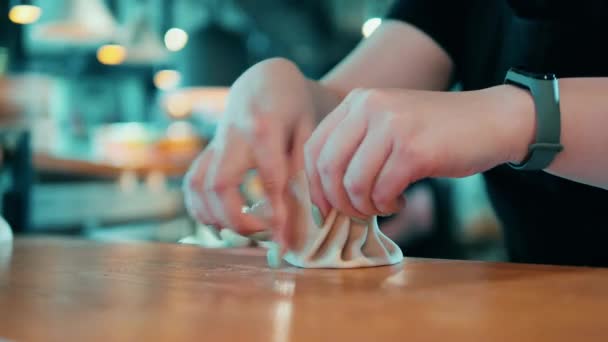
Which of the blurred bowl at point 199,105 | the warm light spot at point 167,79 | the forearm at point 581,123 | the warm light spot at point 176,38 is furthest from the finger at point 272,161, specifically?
the warm light spot at point 167,79

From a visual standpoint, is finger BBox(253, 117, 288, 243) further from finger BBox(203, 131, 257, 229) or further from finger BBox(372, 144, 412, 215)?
finger BBox(372, 144, 412, 215)

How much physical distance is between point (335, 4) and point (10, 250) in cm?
419

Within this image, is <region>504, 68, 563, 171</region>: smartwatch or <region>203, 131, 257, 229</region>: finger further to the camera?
<region>203, 131, 257, 229</region>: finger

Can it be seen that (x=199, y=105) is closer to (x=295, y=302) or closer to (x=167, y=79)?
(x=167, y=79)

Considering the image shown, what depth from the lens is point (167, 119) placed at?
7.03m

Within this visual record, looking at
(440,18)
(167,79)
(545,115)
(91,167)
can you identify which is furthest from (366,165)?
(167,79)

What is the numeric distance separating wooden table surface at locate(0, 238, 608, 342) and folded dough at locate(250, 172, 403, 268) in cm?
2

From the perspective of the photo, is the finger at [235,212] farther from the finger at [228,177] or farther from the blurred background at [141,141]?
the blurred background at [141,141]

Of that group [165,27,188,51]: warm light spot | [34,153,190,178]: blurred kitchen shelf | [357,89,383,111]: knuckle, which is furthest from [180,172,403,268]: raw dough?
[165,27,188,51]: warm light spot

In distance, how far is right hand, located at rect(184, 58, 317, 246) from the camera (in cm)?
76

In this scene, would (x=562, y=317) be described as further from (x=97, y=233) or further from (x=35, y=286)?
(x=97, y=233)

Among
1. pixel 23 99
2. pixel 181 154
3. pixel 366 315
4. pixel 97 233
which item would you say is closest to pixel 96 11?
pixel 23 99

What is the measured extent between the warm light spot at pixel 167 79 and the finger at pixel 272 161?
6.09 metres

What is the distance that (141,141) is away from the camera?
3.93m
